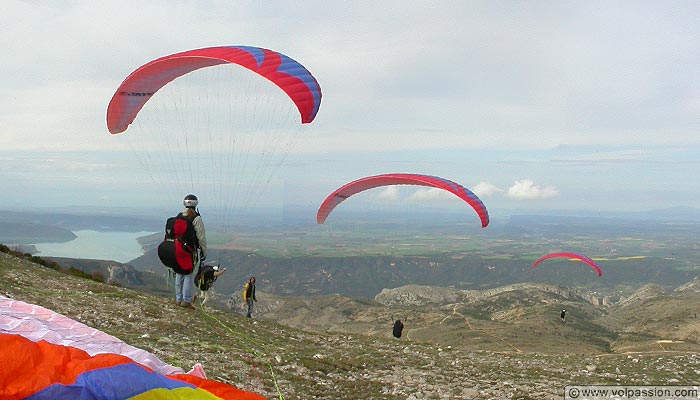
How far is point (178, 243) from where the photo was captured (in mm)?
10852

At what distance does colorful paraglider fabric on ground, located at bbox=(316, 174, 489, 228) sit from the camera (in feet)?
51.7

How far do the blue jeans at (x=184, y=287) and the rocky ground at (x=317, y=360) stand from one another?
30 centimetres

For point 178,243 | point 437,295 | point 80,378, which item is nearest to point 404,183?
point 178,243

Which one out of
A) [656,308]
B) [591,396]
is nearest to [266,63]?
[591,396]

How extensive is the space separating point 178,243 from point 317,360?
3.83 metres

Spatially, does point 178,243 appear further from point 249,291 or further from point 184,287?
point 249,291

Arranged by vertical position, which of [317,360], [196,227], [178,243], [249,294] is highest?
[196,227]

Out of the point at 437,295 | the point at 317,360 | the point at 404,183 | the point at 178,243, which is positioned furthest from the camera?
the point at 437,295

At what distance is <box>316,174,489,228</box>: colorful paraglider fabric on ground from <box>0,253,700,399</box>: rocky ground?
450 cm

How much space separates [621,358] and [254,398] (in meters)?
13.0

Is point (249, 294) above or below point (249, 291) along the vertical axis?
below

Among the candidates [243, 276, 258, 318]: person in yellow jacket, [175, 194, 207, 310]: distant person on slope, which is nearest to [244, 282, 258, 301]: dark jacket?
[243, 276, 258, 318]: person in yellow jacket

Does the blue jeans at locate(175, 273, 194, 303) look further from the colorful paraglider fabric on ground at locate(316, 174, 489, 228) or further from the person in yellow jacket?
the colorful paraglider fabric on ground at locate(316, 174, 489, 228)

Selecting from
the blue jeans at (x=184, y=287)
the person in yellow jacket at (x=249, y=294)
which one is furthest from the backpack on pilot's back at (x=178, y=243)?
the person in yellow jacket at (x=249, y=294)
